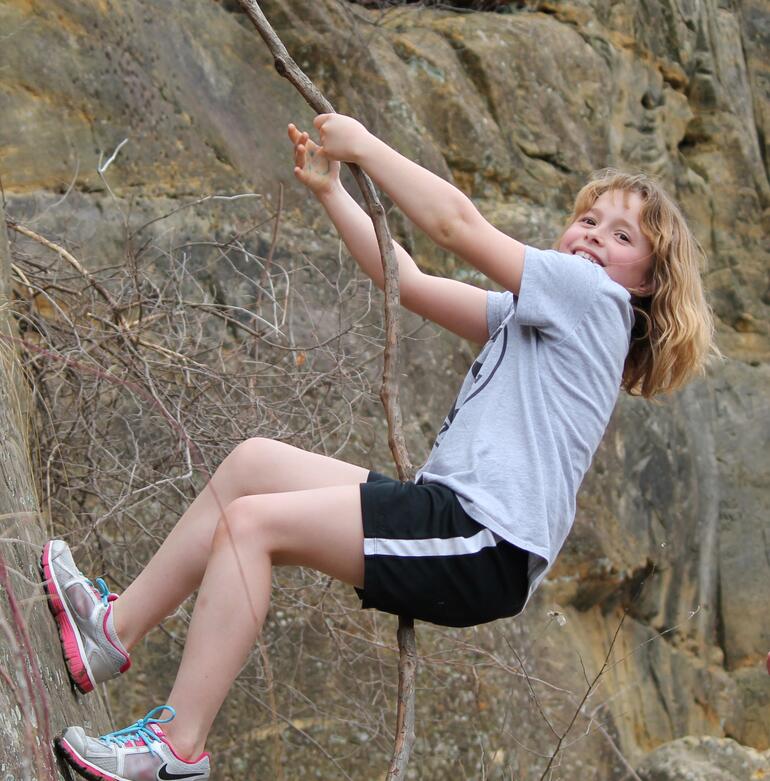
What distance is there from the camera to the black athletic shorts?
200 cm

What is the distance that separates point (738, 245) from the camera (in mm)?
6574

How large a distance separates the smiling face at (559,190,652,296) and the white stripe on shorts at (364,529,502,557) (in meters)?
0.65

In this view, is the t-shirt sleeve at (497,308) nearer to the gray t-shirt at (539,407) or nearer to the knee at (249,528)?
the gray t-shirt at (539,407)

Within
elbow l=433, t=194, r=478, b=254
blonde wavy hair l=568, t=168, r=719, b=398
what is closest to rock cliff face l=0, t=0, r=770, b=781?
blonde wavy hair l=568, t=168, r=719, b=398

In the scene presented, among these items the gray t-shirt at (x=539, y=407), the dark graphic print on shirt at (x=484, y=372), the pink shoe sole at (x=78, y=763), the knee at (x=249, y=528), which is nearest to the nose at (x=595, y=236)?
the gray t-shirt at (x=539, y=407)

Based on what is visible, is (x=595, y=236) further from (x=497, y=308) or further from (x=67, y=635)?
(x=67, y=635)

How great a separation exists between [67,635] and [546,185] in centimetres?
387

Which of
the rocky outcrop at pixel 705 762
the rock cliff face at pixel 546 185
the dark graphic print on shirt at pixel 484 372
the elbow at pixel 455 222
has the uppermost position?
the elbow at pixel 455 222

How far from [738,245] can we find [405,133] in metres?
2.40

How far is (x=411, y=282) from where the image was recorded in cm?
247

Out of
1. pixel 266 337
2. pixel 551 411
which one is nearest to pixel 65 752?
pixel 551 411

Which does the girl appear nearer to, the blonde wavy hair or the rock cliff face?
the blonde wavy hair

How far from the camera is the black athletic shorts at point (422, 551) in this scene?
1999 millimetres

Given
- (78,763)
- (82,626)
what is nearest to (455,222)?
(82,626)
